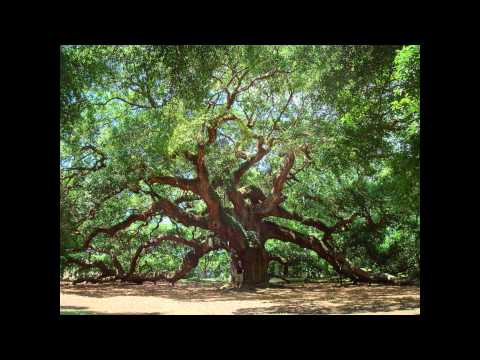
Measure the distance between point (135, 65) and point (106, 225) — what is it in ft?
18.3

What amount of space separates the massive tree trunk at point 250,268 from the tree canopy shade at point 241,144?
34 mm

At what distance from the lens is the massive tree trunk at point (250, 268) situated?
424 inches

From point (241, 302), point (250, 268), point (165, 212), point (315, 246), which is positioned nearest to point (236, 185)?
point (165, 212)

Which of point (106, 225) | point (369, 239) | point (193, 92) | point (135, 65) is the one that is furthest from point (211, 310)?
point (369, 239)

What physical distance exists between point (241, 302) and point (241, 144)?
133 inches

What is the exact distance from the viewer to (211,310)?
684 cm

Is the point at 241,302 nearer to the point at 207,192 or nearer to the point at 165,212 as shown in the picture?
the point at 207,192

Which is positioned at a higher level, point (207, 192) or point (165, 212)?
point (207, 192)

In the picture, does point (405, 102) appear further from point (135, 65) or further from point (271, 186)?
point (271, 186)

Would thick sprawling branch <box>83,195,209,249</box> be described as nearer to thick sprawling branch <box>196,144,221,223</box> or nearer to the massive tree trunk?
thick sprawling branch <box>196,144,221,223</box>

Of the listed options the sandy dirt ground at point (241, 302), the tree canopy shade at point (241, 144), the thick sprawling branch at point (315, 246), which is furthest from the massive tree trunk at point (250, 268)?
the sandy dirt ground at point (241, 302)

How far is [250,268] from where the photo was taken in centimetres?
1086

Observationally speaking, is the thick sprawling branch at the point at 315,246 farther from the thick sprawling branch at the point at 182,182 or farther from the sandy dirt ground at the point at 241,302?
the thick sprawling branch at the point at 182,182

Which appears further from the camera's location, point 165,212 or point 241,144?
point 165,212
